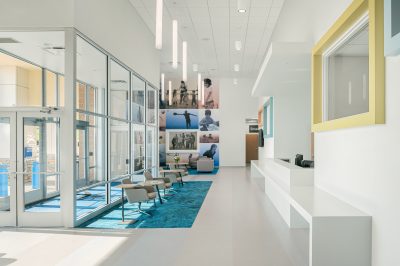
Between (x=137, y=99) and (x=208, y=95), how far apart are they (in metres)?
9.71

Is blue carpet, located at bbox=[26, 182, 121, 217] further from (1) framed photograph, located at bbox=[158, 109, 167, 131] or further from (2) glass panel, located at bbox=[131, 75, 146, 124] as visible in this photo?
(1) framed photograph, located at bbox=[158, 109, 167, 131]

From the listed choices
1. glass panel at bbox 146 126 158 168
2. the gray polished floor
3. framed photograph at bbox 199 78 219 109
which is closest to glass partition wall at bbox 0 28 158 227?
the gray polished floor

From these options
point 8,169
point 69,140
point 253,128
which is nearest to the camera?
point 69,140

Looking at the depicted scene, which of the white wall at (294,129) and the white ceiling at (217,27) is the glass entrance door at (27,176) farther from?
the white wall at (294,129)

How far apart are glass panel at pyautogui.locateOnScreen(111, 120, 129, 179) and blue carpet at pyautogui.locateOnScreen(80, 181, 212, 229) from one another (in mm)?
1079

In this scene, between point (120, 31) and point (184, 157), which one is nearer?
point (120, 31)

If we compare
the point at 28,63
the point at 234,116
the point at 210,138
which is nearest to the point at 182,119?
the point at 210,138

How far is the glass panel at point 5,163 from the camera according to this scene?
639 centimetres

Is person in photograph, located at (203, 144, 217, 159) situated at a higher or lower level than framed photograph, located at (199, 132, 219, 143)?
lower

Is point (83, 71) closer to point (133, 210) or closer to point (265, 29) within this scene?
point (133, 210)

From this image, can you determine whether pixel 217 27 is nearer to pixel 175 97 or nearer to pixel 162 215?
pixel 162 215

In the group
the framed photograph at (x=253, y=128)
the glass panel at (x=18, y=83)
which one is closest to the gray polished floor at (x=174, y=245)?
the glass panel at (x=18, y=83)

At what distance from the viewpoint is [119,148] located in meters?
9.38

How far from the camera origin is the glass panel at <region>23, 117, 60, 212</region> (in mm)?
6398
